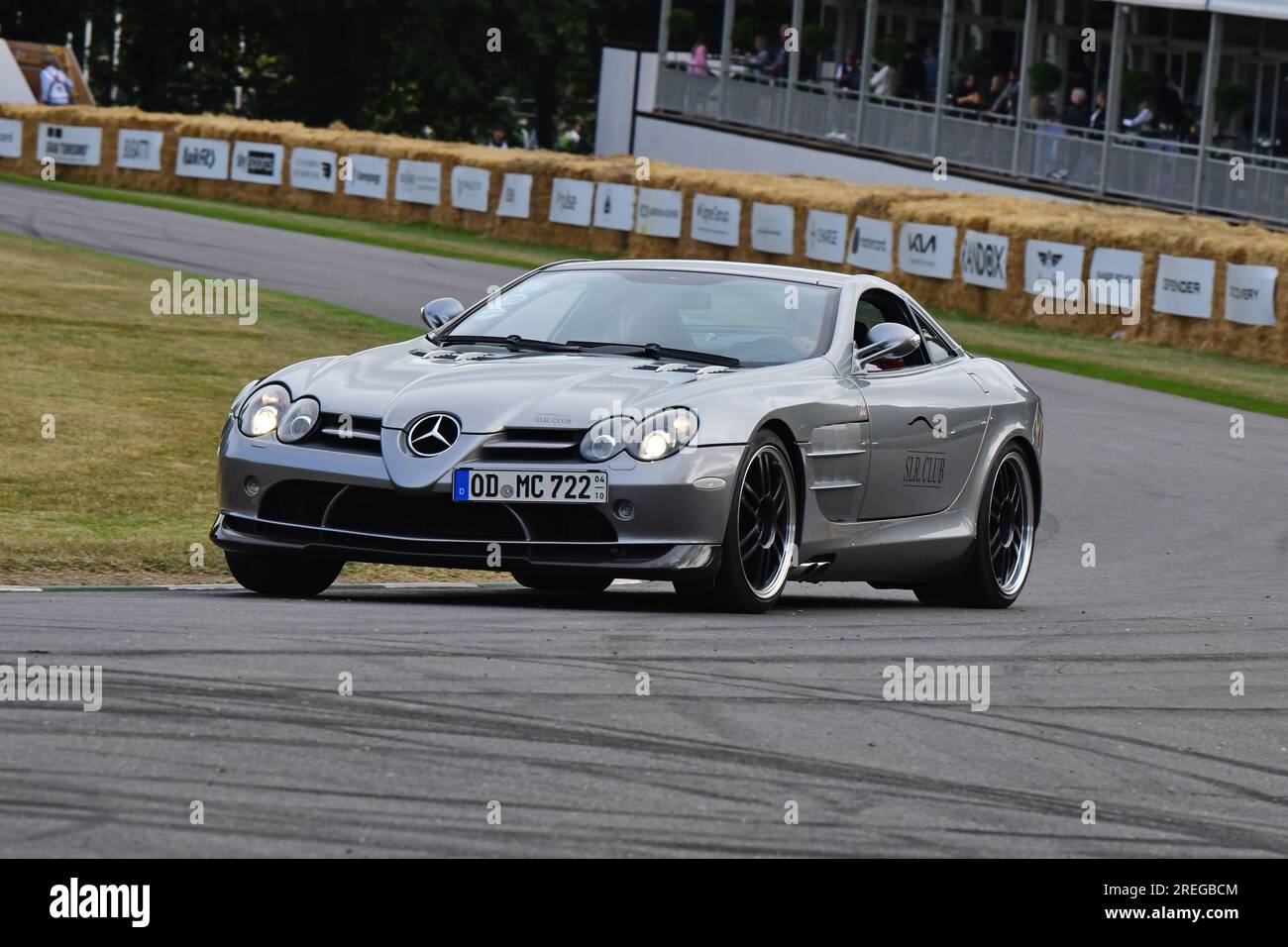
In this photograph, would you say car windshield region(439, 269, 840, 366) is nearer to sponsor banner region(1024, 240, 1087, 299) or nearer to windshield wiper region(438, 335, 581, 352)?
windshield wiper region(438, 335, 581, 352)

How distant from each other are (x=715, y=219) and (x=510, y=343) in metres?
26.2

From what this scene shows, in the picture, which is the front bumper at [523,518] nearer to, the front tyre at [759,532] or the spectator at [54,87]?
the front tyre at [759,532]

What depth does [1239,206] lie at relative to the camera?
114 ft

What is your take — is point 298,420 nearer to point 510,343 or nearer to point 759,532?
point 510,343

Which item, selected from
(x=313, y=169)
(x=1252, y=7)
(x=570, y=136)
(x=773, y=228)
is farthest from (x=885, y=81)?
(x=570, y=136)

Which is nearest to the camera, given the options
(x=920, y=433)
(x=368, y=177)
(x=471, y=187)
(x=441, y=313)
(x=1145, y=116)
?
(x=920, y=433)

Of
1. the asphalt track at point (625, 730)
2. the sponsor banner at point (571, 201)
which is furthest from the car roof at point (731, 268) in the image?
the sponsor banner at point (571, 201)

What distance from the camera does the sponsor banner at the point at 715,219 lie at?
1380 inches

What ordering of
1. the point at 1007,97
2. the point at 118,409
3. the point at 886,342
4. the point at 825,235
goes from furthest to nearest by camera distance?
the point at 1007,97
the point at 825,235
the point at 118,409
the point at 886,342

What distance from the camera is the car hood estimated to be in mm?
8336

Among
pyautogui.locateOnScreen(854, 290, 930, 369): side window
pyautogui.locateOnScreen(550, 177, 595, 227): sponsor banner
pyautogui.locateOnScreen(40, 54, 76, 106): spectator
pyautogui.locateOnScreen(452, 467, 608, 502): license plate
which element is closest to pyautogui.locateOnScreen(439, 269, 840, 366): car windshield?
pyautogui.locateOnScreen(854, 290, 930, 369): side window

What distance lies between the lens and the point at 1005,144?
40.4 metres

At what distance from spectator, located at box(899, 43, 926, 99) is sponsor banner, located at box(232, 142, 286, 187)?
11878 mm
